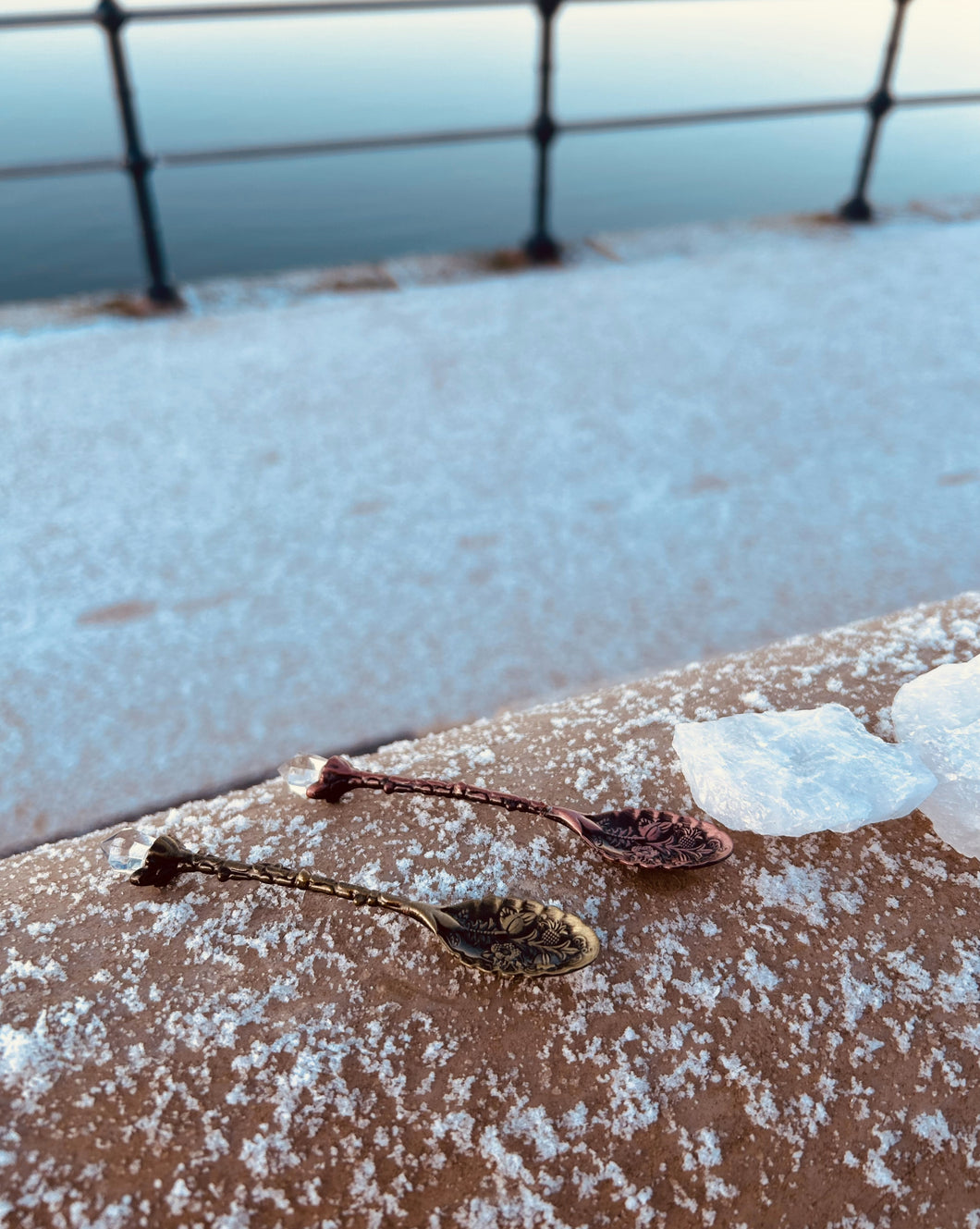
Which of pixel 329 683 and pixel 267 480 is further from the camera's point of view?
pixel 267 480

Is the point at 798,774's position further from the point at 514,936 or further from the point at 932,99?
the point at 932,99

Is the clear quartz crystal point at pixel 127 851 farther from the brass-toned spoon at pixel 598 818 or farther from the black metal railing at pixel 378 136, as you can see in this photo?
the black metal railing at pixel 378 136

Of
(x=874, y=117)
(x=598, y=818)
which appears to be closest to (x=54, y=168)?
(x=598, y=818)

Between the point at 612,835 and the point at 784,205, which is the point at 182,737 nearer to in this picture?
the point at 612,835

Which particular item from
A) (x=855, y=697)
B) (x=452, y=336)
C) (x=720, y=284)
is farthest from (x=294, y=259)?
(x=855, y=697)

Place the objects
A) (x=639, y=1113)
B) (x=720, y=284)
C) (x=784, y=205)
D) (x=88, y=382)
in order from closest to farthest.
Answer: (x=639, y=1113)
(x=88, y=382)
(x=720, y=284)
(x=784, y=205)
